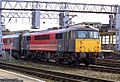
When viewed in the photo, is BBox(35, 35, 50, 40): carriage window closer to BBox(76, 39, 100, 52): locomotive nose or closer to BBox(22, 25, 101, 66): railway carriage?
BBox(22, 25, 101, 66): railway carriage

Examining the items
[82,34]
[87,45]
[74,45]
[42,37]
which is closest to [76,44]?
[74,45]

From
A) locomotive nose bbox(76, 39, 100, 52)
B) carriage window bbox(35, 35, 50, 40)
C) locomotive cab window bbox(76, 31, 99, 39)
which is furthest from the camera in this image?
carriage window bbox(35, 35, 50, 40)

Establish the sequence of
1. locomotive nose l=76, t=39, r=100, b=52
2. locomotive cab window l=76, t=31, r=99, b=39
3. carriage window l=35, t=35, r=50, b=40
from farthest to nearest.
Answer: carriage window l=35, t=35, r=50, b=40 → locomotive cab window l=76, t=31, r=99, b=39 → locomotive nose l=76, t=39, r=100, b=52

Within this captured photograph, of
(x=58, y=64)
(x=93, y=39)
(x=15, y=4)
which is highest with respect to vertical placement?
(x=15, y=4)

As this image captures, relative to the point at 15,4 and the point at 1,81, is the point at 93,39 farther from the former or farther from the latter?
the point at 15,4

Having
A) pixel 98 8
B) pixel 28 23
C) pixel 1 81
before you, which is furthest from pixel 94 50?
pixel 28 23

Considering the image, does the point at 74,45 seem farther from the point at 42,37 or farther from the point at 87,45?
the point at 42,37

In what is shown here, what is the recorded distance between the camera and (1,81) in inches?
552

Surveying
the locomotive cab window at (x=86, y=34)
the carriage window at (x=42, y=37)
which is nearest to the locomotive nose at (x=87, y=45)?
the locomotive cab window at (x=86, y=34)

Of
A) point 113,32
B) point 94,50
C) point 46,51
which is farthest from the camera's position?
point 113,32

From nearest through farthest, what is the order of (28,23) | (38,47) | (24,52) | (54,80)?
(54,80) < (38,47) < (24,52) < (28,23)

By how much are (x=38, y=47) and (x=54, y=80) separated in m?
17.8

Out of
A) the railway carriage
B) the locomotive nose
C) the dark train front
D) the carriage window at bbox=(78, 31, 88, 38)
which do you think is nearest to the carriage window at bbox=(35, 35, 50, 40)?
the dark train front

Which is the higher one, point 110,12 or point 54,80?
point 110,12
